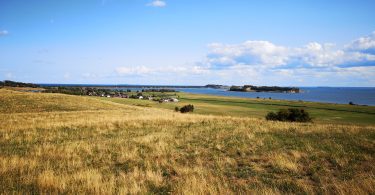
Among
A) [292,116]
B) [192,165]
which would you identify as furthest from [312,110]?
[192,165]

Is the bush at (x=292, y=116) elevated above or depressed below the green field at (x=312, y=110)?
above

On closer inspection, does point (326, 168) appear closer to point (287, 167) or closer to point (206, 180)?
point (287, 167)

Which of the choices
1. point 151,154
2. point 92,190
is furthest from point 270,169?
point 92,190

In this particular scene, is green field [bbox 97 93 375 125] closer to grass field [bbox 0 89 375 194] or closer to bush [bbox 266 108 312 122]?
bush [bbox 266 108 312 122]

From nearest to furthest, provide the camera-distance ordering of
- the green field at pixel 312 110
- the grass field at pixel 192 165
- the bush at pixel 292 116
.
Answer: the grass field at pixel 192 165
the bush at pixel 292 116
the green field at pixel 312 110

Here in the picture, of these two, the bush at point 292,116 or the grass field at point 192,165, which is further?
the bush at point 292,116

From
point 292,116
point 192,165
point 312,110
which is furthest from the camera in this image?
point 312,110

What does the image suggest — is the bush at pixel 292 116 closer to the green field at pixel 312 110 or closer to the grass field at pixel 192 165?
the green field at pixel 312 110

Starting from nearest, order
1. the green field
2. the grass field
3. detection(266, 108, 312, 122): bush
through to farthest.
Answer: the grass field
detection(266, 108, 312, 122): bush
the green field

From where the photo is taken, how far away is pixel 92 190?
755cm

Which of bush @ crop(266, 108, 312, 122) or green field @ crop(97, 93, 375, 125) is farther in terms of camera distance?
green field @ crop(97, 93, 375, 125)

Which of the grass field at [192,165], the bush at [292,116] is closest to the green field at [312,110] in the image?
the bush at [292,116]

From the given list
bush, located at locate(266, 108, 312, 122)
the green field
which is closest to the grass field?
bush, located at locate(266, 108, 312, 122)

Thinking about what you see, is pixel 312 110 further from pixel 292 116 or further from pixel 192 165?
pixel 192 165
